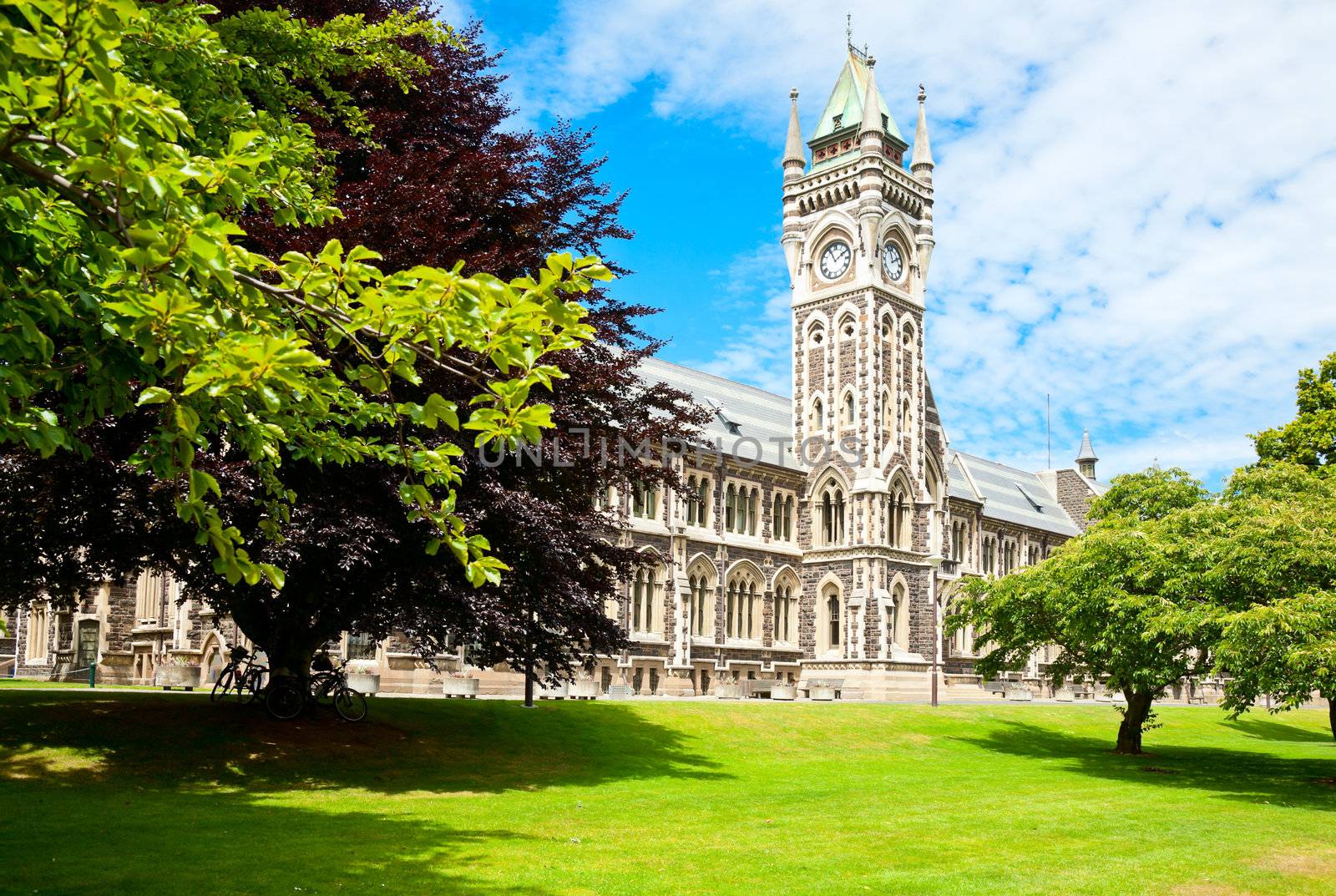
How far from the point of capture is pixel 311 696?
20.9 m

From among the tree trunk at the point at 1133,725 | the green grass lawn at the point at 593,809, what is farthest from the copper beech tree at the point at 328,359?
the tree trunk at the point at 1133,725

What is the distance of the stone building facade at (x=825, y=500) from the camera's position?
4759cm

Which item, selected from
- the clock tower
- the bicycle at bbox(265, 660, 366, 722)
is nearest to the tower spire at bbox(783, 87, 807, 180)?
the clock tower

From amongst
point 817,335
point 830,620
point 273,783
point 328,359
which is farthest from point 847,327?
point 328,359

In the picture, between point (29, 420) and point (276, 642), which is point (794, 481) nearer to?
point (276, 642)

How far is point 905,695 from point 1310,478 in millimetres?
24540

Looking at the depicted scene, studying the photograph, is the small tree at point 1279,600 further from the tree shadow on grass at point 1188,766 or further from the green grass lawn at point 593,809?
the green grass lawn at point 593,809

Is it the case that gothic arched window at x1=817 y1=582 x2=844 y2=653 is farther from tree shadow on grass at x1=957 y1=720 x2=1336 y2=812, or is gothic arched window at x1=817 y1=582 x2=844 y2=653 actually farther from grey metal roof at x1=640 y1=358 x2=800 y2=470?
tree shadow on grass at x1=957 y1=720 x2=1336 y2=812

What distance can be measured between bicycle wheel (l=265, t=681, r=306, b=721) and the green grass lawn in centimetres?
41

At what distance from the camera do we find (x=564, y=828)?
14.2 m

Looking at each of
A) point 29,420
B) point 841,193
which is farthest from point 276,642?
point 841,193

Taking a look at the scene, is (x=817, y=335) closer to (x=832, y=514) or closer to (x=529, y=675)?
(x=832, y=514)

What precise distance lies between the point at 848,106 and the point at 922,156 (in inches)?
183

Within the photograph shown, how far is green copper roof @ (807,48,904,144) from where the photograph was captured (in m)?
57.8
